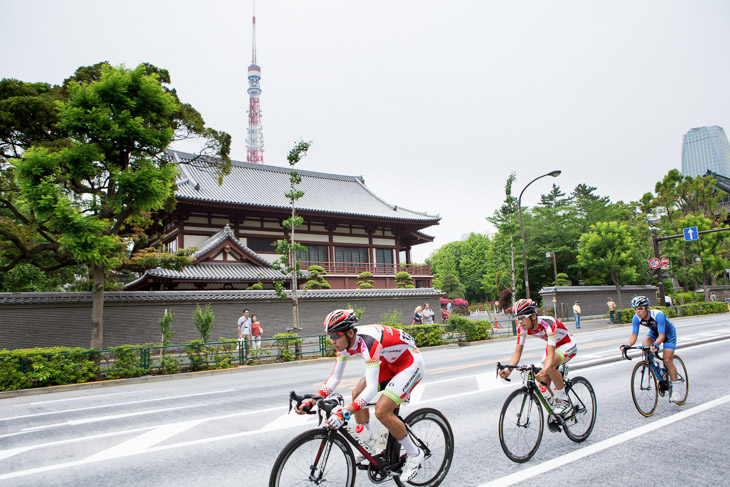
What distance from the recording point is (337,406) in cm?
351

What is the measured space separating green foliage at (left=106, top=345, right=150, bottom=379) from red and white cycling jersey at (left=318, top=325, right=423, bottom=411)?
1281 centimetres

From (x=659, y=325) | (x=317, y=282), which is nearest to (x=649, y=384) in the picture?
(x=659, y=325)

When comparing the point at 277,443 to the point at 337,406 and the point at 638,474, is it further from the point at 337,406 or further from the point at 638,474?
the point at 638,474

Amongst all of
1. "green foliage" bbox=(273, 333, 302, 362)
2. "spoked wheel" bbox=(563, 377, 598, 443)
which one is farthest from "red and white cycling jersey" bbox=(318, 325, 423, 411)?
"green foliage" bbox=(273, 333, 302, 362)

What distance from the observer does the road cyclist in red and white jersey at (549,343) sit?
16.5 feet

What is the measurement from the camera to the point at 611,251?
34656mm

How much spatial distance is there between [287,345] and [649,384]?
43.8 ft

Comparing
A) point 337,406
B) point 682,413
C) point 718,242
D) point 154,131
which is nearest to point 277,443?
point 337,406

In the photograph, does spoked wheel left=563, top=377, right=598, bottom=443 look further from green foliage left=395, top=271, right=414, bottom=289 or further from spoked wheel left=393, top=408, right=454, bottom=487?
green foliage left=395, top=271, right=414, bottom=289

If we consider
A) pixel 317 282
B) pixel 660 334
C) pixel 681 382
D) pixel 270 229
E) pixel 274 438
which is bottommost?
pixel 274 438

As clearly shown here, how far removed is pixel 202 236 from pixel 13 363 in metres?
15.9

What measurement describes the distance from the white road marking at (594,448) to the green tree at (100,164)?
14.4m

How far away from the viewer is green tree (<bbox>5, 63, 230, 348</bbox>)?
14.2 meters

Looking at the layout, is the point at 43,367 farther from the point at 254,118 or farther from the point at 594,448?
the point at 254,118
